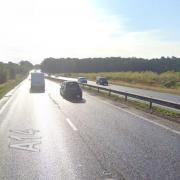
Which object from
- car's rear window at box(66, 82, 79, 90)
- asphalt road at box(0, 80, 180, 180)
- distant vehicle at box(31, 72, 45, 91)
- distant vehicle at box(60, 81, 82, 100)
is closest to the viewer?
asphalt road at box(0, 80, 180, 180)

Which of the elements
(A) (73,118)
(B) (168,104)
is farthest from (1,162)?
(B) (168,104)

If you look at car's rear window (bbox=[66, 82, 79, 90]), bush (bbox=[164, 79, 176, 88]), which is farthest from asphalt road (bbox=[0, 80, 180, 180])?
bush (bbox=[164, 79, 176, 88])

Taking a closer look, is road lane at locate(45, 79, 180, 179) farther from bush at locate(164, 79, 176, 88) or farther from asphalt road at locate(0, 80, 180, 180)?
bush at locate(164, 79, 176, 88)

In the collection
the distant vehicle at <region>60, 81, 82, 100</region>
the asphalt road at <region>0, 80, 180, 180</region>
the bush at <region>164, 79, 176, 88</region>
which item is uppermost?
the asphalt road at <region>0, 80, 180, 180</region>

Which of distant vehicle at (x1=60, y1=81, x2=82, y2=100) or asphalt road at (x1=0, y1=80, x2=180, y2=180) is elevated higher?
asphalt road at (x1=0, y1=80, x2=180, y2=180)

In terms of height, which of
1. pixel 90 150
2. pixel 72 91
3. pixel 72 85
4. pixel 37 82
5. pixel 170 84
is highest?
pixel 90 150

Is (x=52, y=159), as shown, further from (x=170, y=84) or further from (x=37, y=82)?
(x=170, y=84)

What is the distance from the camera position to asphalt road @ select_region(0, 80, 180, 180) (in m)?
7.84

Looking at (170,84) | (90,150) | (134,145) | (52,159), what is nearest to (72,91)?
(134,145)

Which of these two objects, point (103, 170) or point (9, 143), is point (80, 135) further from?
point (103, 170)

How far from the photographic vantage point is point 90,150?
10242 mm

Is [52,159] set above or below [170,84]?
above

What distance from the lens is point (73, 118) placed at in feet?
59.3

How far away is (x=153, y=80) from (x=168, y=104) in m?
60.1
